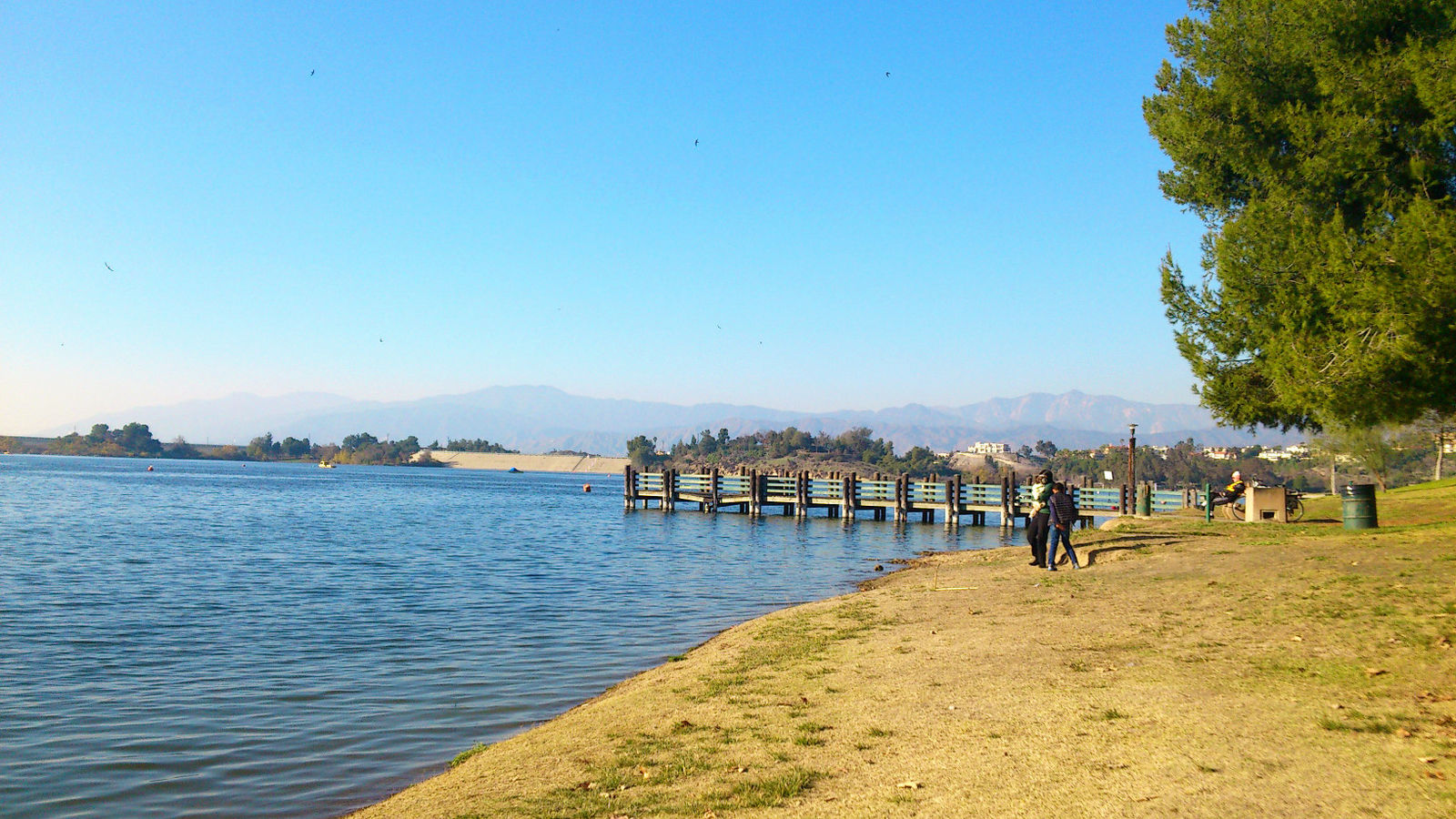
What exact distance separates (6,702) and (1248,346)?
22.9m

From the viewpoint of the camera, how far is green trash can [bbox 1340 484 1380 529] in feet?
71.1

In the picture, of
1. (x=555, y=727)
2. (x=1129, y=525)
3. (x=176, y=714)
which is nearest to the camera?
(x=555, y=727)

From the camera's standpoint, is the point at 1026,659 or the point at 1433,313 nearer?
the point at 1026,659

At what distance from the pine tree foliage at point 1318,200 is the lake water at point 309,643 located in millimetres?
10966

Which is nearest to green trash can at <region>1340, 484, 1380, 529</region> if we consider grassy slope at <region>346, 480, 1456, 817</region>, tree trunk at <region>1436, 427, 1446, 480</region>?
grassy slope at <region>346, 480, 1456, 817</region>

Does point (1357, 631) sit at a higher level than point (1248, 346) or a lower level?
lower

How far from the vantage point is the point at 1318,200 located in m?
19.1

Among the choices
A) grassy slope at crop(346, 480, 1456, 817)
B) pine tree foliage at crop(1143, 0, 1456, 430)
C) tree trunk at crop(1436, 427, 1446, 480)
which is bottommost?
grassy slope at crop(346, 480, 1456, 817)

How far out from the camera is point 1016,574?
1903 centimetres

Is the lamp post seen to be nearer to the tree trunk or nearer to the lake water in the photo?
the lake water

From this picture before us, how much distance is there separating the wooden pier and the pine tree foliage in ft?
85.1

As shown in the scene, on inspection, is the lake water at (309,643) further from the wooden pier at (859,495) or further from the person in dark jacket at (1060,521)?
the wooden pier at (859,495)

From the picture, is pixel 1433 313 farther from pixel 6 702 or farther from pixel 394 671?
pixel 6 702

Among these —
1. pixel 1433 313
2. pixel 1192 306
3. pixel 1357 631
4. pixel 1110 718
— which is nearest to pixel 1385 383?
pixel 1433 313
